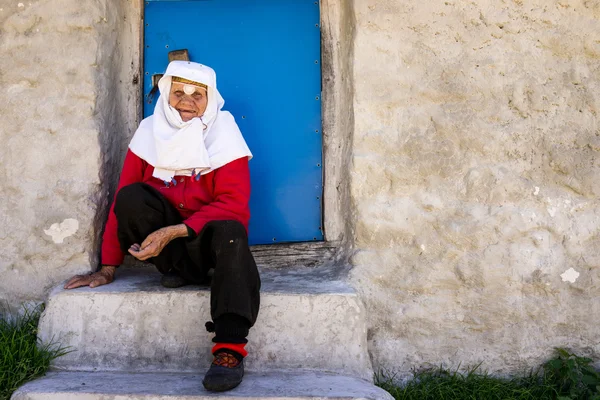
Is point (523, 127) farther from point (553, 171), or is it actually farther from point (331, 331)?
point (331, 331)

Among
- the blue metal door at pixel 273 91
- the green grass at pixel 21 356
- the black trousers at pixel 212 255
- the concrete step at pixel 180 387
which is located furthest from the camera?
the blue metal door at pixel 273 91

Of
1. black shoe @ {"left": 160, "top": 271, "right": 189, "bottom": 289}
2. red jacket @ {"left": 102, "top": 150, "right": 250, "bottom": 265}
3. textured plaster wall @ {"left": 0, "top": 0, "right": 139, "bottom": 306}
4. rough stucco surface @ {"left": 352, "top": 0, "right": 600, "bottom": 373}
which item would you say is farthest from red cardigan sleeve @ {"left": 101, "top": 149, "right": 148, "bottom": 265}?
rough stucco surface @ {"left": 352, "top": 0, "right": 600, "bottom": 373}

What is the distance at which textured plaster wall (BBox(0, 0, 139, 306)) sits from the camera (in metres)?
3.09

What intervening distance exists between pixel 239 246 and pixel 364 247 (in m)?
0.75

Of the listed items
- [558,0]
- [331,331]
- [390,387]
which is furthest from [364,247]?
[558,0]

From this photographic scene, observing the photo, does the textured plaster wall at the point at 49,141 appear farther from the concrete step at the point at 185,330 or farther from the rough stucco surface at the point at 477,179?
the rough stucco surface at the point at 477,179

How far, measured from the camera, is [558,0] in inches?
121

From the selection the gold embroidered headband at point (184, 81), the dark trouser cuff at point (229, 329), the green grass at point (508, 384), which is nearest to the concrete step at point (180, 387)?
the dark trouser cuff at point (229, 329)

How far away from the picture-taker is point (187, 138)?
2949 millimetres

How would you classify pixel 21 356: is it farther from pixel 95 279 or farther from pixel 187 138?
pixel 187 138

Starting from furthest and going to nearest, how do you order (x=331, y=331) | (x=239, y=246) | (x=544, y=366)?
(x=544, y=366) < (x=331, y=331) < (x=239, y=246)

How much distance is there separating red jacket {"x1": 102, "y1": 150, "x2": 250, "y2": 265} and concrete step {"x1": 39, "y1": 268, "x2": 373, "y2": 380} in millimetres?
288

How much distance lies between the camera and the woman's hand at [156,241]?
8.89 ft

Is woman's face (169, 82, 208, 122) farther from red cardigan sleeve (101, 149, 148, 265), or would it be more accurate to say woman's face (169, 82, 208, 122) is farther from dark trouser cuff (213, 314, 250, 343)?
dark trouser cuff (213, 314, 250, 343)
